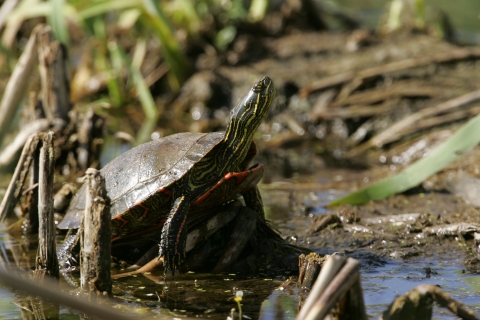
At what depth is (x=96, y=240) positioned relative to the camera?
3301 millimetres

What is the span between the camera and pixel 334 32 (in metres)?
10.8

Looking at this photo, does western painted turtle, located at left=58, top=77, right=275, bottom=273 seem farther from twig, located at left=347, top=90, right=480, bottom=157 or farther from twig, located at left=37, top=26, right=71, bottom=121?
twig, located at left=347, top=90, right=480, bottom=157

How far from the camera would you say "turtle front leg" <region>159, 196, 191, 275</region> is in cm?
397

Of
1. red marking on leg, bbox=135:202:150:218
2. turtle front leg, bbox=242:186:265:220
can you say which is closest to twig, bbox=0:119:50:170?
red marking on leg, bbox=135:202:150:218

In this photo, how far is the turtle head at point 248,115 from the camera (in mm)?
4270

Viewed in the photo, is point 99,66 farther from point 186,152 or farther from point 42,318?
point 42,318

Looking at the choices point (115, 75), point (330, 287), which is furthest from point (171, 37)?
point (330, 287)

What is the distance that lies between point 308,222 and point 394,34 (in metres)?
5.46

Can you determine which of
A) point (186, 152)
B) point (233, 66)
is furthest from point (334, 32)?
point (186, 152)

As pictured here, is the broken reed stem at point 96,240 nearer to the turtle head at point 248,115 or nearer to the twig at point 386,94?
the turtle head at point 248,115

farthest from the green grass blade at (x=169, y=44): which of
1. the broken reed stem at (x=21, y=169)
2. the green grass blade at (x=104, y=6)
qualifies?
the broken reed stem at (x=21, y=169)

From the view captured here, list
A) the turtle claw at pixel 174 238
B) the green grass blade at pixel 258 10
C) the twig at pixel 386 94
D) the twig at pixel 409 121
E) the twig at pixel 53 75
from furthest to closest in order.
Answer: the green grass blade at pixel 258 10 < the twig at pixel 386 94 < the twig at pixel 409 121 < the twig at pixel 53 75 < the turtle claw at pixel 174 238

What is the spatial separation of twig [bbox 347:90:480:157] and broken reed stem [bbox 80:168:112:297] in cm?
525

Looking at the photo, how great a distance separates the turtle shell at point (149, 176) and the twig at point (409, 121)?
4.14m
